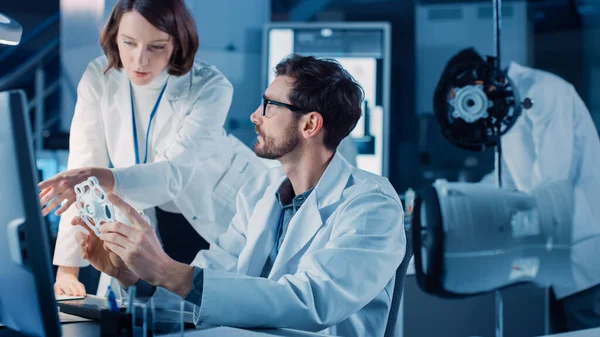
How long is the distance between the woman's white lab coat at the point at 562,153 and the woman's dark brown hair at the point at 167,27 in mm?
1378

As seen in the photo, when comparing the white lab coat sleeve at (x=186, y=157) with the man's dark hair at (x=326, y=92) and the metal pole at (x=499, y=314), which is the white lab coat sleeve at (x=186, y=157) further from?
the metal pole at (x=499, y=314)

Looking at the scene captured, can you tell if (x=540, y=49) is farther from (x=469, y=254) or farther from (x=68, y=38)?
(x=469, y=254)

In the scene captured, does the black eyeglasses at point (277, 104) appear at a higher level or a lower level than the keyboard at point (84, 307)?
higher

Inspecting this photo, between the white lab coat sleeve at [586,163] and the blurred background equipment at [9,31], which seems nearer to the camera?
the blurred background equipment at [9,31]

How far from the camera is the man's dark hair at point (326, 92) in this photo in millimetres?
1705

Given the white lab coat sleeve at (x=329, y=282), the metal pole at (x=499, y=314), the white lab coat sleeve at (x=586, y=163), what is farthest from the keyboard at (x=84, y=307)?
the white lab coat sleeve at (x=586, y=163)

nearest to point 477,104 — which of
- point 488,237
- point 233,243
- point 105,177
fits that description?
point 488,237

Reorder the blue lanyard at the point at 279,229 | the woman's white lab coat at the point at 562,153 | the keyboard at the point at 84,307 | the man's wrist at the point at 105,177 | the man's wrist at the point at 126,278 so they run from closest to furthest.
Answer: the keyboard at the point at 84,307, the man's wrist at the point at 126,278, the blue lanyard at the point at 279,229, the man's wrist at the point at 105,177, the woman's white lab coat at the point at 562,153

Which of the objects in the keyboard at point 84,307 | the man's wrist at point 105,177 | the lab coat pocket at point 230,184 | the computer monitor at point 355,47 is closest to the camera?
the keyboard at point 84,307

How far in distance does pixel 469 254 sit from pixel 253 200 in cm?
56

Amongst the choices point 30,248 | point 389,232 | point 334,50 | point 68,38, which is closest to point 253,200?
point 389,232

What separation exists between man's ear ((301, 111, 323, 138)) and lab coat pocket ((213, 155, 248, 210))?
0.75 m

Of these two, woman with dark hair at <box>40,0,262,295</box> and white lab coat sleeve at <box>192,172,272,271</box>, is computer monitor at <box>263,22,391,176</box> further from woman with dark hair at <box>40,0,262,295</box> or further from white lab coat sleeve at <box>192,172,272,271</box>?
white lab coat sleeve at <box>192,172,272,271</box>

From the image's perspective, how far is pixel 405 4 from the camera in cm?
574
